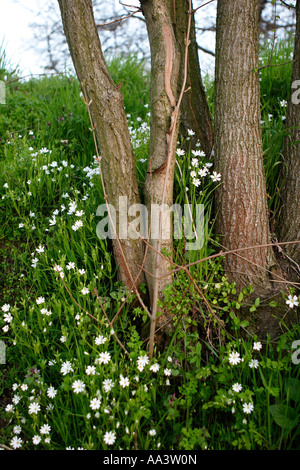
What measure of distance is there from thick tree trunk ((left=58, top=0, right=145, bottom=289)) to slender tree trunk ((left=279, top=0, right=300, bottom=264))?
98cm

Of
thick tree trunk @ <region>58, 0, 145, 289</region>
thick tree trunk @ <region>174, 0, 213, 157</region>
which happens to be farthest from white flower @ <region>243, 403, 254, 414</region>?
thick tree trunk @ <region>174, 0, 213, 157</region>

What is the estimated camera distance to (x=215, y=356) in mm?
2168

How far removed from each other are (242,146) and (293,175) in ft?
1.31

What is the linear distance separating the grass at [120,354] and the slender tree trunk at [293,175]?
14 cm

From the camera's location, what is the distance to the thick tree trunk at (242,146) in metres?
2.29

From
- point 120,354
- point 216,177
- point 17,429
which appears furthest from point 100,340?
point 216,177

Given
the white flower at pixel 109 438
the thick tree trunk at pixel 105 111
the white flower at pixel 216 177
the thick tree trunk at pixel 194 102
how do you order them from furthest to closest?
the thick tree trunk at pixel 194 102 → the white flower at pixel 216 177 → the thick tree trunk at pixel 105 111 → the white flower at pixel 109 438

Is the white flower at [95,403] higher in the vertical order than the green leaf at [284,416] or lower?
higher

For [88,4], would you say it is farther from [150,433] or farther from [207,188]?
[150,433]

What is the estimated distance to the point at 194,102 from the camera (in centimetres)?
273

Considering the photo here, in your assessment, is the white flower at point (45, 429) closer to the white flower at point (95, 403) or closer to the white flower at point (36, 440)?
the white flower at point (36, 440)

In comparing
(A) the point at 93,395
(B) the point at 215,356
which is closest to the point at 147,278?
(B) the point at 215,356

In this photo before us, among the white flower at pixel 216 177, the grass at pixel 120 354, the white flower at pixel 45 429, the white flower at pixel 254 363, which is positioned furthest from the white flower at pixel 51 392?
the white flower at pixel 216 177

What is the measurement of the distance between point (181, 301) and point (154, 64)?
4.92 ft
